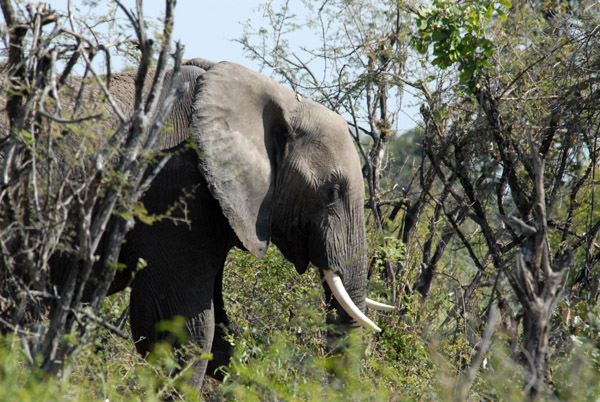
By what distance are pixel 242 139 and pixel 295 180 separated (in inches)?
17.5

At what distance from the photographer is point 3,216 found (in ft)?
12.2

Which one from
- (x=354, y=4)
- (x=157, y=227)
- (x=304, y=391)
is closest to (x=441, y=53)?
(x=354, y=4)

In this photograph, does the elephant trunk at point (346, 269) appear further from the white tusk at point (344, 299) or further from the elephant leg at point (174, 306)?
the elephant leg at point (174, 306)

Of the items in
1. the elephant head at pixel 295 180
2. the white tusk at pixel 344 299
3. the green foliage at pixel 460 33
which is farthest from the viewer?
the green foliage at pixel 460 33

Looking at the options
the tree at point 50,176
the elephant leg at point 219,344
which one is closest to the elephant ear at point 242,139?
the elephant leg at point 219,344

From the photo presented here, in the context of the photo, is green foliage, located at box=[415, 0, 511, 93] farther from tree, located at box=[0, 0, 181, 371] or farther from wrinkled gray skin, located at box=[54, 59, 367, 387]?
tree, located at box=[0, 0, 181, 371]

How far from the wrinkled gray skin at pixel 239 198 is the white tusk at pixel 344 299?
50 millimetres

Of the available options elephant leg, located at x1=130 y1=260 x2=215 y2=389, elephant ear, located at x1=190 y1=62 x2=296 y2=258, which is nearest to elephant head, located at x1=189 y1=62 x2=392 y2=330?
elephant ear, located at x1=190 y1=62 x2=296 y2=258

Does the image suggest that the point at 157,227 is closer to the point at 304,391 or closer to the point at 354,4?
the point at 304,391

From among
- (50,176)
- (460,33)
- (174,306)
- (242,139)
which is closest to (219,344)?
(174,306)

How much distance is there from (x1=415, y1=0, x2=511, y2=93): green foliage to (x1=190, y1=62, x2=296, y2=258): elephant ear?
151 cm

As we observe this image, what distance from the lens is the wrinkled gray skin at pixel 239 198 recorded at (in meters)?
4.70

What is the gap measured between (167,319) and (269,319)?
46.4 inches

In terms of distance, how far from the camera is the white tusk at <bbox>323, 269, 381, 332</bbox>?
509 centimetres
